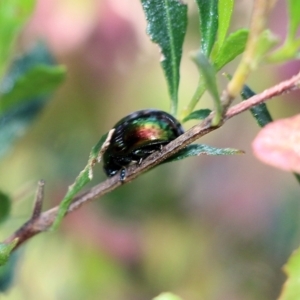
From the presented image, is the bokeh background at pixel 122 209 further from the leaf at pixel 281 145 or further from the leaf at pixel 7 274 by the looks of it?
the leaf at pixel 281 145

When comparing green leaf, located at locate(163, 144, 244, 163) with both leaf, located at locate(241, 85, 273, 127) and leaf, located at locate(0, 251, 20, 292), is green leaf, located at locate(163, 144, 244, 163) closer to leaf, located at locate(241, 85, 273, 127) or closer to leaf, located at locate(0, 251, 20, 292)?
leaf, located at locate(241, 85, 273, 127)

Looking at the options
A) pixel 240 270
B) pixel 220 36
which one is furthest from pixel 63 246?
pixel 220 36

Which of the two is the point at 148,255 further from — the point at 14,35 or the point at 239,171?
the point at 14,35

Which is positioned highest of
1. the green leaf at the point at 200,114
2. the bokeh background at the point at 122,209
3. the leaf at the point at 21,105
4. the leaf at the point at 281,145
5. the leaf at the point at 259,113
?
the leaf at the point at 21,105

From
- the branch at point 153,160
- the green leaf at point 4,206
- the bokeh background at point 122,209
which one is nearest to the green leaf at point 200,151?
the branch at point 153,160

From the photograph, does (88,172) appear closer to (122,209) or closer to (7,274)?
(7,274)

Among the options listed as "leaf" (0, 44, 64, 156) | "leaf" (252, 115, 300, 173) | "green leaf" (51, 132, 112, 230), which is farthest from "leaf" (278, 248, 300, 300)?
"leaf" (0, 44, 64, 156)
